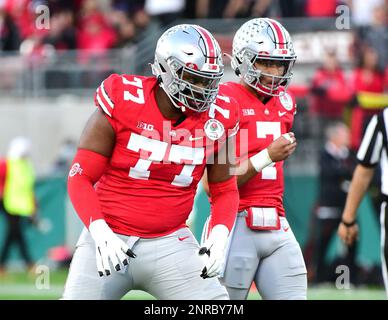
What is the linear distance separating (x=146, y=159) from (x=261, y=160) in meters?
0.86

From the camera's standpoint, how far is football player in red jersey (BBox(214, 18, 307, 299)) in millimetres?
5734

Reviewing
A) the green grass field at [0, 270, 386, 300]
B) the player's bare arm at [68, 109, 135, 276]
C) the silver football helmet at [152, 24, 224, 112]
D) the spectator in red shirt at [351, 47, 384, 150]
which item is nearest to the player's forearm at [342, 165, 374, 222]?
the silver football helmet at [152, 24, 224, 112]

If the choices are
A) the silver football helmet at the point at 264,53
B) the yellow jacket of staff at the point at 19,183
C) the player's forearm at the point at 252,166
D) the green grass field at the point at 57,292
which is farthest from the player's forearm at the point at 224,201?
the yellow jacket of staff at the point at 19,183

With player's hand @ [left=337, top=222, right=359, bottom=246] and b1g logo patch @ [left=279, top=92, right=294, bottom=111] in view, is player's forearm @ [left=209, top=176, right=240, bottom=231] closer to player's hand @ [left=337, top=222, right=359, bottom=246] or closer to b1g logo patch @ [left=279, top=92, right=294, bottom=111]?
b1g logo patch @ [left=279, top=92, right=294, bottom=111]

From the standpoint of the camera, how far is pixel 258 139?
5902mm

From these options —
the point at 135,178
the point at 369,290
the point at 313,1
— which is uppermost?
the point at 135,178

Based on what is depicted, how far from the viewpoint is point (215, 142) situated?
17.1 ft

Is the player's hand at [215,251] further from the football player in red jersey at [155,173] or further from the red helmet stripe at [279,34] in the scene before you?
the red helmet stripe at [279,34]

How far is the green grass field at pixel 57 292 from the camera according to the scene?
32.1ft

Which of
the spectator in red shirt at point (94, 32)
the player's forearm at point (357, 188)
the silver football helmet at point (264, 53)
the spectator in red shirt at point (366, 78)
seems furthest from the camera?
the spectator in red shirt at point (94, 32)

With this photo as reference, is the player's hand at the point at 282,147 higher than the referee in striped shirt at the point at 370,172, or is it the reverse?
the player's hand at the point at 282,147

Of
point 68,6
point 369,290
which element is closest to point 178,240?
point 369,290
